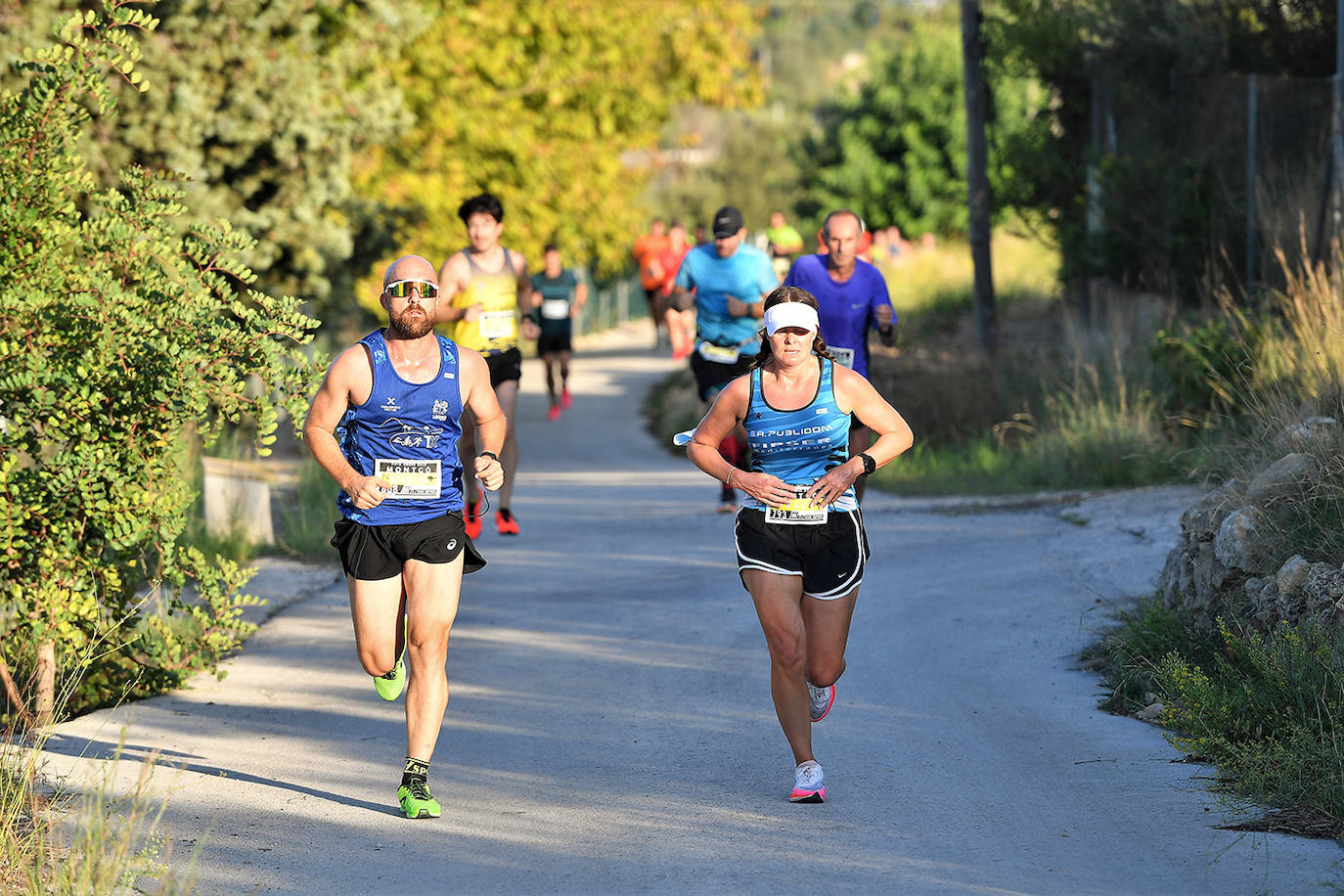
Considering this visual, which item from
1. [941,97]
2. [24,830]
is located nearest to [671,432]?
[24,830]

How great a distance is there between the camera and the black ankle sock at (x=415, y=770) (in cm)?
584

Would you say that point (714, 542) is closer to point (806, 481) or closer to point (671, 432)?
point (806, 481)

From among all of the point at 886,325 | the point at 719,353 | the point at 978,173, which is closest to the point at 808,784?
the point at 886,325

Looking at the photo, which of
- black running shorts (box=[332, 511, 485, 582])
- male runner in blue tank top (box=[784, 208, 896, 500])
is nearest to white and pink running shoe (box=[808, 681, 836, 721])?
black running shorts (box=[332, 511, 485, 582])

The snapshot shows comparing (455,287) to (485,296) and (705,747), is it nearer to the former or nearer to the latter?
(485,296)

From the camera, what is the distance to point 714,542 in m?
11.0

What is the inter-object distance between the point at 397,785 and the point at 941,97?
32139 mm

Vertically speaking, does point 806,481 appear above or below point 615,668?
above

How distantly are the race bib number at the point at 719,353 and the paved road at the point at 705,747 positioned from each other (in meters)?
1.29

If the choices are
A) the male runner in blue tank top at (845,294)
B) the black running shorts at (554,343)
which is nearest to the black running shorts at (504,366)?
the male runner in blue tank top at (845,294)

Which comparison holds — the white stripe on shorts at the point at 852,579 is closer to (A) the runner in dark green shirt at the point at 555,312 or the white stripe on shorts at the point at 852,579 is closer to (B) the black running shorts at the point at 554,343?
(A) the runner in dark green shirt at the point at 555,312

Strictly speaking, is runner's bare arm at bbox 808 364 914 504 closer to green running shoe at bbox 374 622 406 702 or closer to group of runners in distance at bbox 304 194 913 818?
group of runners in distance at bbox 304 194 913 818

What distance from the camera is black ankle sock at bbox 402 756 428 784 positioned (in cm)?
584

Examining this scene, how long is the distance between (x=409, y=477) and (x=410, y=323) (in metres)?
0.56
